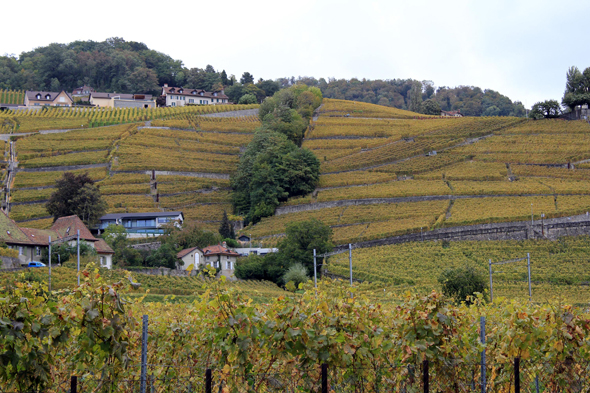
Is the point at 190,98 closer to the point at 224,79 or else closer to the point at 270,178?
the point at 224,79

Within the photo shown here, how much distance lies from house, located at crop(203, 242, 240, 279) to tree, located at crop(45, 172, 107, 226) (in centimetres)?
1584

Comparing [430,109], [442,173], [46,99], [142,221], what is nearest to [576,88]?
[430,109]

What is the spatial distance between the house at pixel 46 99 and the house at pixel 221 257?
86241mm

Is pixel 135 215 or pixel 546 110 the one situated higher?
pixel 546 110

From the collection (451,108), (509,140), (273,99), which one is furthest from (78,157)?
(451,108)

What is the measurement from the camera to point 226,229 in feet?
230

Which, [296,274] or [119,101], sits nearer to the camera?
[296,274]

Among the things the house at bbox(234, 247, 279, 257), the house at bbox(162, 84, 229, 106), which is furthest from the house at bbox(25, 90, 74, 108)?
the house at bbox(234, 247, 279, 257)

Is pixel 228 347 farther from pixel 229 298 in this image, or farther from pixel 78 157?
pixel 78 157

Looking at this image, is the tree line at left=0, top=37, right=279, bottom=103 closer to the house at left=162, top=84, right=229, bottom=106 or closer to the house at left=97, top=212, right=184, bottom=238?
the house at left=162, top=84, right=229, bottom=106

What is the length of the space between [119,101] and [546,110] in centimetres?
8829

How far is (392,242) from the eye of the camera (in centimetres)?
5800

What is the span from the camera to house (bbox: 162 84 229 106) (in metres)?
142

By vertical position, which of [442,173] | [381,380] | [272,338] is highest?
[442,173]
